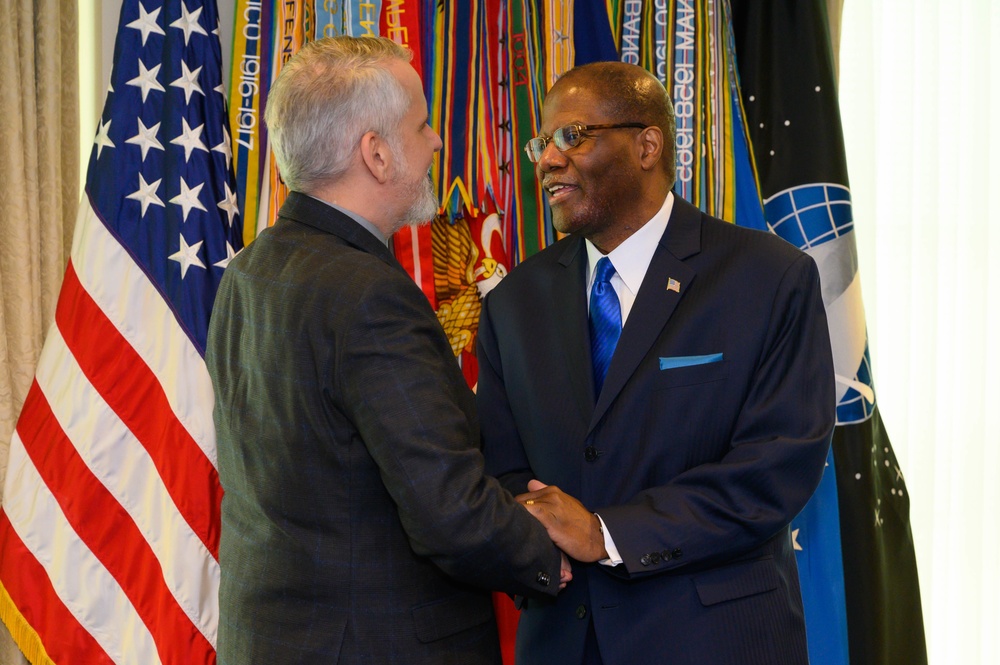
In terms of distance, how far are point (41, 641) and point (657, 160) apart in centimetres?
209

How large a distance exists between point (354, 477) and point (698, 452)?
709mm

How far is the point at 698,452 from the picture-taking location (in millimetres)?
1990

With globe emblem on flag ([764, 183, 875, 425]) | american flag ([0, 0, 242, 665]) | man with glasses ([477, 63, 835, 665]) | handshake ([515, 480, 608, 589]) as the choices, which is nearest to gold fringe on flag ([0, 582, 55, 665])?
american flag ([0, 0, 242, 665])

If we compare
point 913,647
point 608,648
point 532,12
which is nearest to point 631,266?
point 608,648

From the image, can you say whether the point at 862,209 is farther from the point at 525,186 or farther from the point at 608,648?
the point at 608,648

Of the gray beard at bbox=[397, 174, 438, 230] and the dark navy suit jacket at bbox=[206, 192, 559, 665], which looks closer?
the dark navy suit jacket at bbox=[206, 192, 559, 665]

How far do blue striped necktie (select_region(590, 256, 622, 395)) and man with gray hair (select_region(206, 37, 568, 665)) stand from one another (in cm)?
36

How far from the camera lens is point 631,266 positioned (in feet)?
7.20

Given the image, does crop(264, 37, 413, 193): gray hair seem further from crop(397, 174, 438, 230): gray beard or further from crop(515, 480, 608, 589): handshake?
crop(515, 480, 608, 589): handshake

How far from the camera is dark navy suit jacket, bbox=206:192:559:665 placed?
1.67 metres

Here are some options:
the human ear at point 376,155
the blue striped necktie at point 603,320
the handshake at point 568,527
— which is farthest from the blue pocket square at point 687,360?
the human ear at point 376,155

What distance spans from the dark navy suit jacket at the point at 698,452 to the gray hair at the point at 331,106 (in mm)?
649

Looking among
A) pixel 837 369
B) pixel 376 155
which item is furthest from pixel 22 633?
pixel 837 369

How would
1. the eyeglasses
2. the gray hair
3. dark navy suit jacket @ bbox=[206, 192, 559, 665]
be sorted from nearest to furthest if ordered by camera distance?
1. dark navy suit jacket @ bbox=[206, 192, 559, 665]
2. the gray hair
3. the eyeglasses
